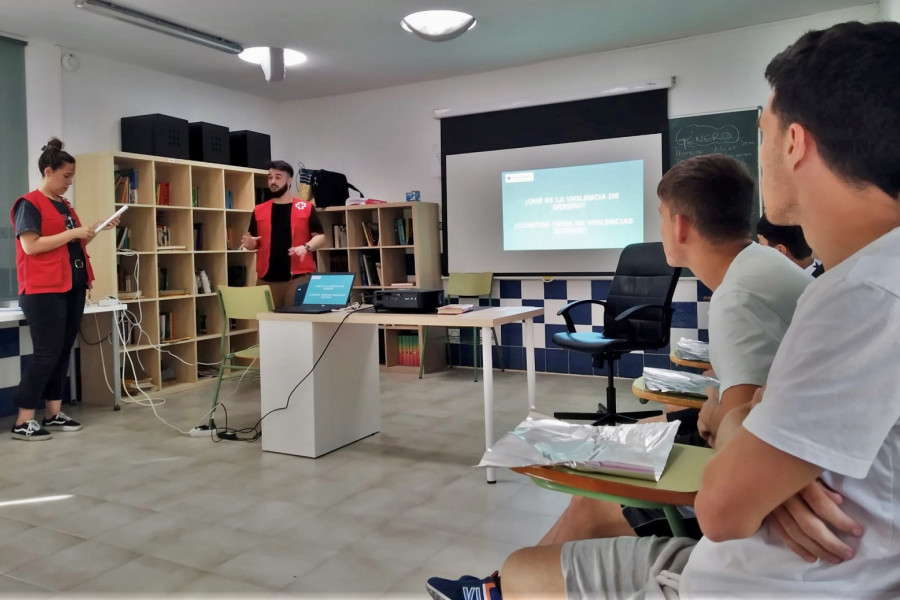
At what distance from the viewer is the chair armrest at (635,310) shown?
3.42m

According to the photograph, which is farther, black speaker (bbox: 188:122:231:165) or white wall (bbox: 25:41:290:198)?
black speaker (bbox: 188:122:231:165)

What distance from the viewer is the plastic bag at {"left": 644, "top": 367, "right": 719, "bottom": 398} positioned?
1.75 meters

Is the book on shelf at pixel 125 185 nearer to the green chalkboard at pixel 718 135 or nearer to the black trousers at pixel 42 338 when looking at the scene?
the black trousers at pixel 42 338

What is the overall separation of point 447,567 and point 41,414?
11.5 ft

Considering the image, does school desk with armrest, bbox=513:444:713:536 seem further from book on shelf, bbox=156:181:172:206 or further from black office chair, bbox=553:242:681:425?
book on shelf, bbox=156:181:172:206

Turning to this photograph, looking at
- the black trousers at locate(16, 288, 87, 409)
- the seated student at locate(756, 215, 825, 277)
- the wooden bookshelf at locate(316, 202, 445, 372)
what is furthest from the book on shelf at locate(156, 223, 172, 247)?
the seated student at locate(756, 215, 825, 277)

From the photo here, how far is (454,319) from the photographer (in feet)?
9.59

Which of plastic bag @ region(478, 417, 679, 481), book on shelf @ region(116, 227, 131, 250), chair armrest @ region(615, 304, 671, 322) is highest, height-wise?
book on shelf @ region(116, 227, 131, 250)

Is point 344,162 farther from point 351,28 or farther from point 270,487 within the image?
point 270,487

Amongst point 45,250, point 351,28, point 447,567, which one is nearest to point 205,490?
point 447,567

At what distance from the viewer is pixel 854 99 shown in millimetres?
752

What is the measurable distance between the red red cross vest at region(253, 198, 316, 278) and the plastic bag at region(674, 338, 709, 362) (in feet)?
9.91

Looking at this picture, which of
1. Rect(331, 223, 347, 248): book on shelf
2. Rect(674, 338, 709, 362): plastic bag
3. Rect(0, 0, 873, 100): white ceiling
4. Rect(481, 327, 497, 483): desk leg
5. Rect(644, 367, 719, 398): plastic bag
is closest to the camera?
Rect(644, 367, 719, 398): plastic bag

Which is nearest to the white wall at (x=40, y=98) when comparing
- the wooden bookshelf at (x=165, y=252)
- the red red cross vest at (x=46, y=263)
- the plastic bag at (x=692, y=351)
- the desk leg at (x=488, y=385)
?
the wooden bookshelf at (x=165, y=252)
